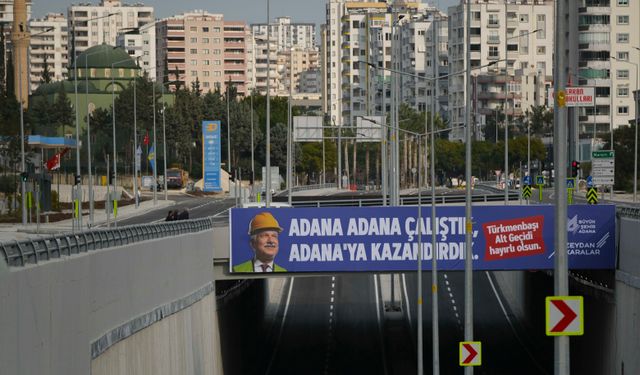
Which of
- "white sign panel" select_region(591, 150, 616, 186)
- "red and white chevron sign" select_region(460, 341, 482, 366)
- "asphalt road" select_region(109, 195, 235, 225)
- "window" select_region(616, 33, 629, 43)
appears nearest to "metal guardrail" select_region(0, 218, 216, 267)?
"red and white chevron sign" select_region(460, 341, 482, 366)

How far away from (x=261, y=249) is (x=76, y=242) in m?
22.7

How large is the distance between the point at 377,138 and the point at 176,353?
185 feet

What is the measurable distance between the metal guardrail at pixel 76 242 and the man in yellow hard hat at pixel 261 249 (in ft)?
22.4

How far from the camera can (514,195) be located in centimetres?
8781

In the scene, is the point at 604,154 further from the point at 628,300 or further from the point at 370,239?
the point at 628,300

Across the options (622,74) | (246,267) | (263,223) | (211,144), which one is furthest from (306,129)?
(622,74)

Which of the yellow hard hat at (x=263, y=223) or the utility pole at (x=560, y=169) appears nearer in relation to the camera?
the utility pole at (x=560, y=169)

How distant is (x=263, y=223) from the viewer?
5075 centimetres

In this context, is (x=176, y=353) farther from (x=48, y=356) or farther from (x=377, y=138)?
(x=377, y=138)

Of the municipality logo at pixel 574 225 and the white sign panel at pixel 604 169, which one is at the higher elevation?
the white sign panel at pixel 604 169

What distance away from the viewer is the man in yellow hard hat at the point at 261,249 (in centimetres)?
5047

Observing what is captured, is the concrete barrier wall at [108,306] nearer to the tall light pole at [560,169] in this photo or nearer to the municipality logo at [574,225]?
the tall light pole at [560,169]

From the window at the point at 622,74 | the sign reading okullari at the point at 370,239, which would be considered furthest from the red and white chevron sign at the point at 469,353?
the window at the point at 622,74

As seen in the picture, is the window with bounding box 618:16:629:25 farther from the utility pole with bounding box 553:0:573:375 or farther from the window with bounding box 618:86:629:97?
the utility pole with bounding box 553:0:573:375
